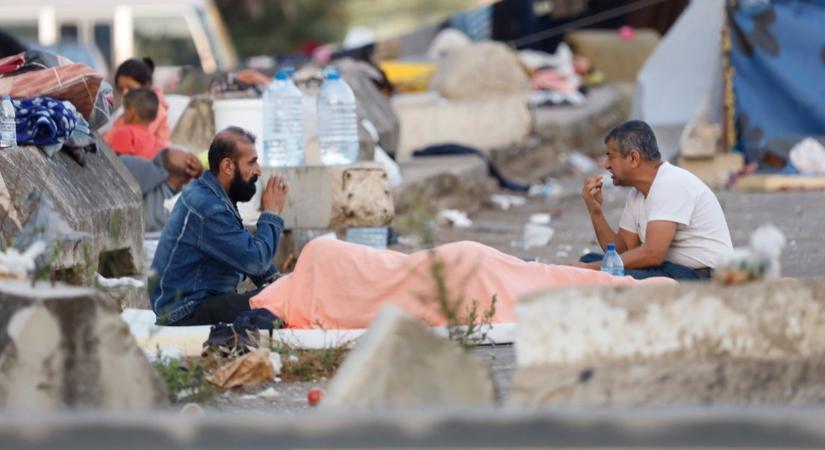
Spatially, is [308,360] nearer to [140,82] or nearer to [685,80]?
[140,82]

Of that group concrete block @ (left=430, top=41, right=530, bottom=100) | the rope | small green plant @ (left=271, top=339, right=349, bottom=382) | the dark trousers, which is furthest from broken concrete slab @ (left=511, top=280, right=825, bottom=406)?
the rope

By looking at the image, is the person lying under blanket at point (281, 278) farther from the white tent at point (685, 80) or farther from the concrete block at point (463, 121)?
the white tent at point (685, 80)

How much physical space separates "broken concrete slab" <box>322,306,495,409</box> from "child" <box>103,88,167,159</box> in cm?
582

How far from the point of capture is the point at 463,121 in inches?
663

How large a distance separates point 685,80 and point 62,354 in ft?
39.2

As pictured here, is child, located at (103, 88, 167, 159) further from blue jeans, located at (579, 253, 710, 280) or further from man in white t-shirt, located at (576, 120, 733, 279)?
blue jeans, located at (579, 253, 710, 280)

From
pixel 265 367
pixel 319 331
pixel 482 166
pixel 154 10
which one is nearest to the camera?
pixel 265 367

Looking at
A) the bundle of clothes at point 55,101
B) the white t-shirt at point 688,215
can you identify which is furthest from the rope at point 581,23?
the white t-shirt at point 688,215

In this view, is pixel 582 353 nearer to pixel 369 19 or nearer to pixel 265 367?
pixel 265 367

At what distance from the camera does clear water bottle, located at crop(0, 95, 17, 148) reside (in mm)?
7039

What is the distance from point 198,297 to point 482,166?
8.06 m

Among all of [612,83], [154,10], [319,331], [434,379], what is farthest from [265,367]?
[612,83]

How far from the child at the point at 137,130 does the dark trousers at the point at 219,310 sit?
3.09m

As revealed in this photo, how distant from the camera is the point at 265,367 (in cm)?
612
